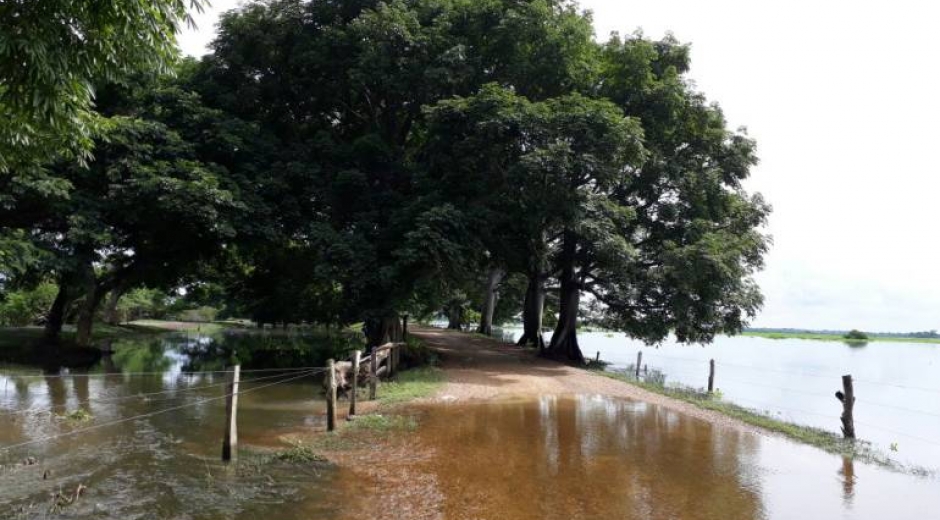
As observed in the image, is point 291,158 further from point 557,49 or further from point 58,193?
point 557,49

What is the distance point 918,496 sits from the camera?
901cm

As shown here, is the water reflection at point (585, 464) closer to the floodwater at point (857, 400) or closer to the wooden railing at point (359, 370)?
the wooden railing at point (359, 370)

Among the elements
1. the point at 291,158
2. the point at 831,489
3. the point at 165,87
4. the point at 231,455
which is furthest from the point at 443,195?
the point at 831,489

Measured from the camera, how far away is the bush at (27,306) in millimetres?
34750

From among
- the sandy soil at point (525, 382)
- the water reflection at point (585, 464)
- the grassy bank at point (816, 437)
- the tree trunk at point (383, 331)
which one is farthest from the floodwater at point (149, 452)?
the grassy bank at point (816, 437)

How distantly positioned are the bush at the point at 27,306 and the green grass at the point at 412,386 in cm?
2846

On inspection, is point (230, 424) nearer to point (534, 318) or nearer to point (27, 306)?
point (534, 318)

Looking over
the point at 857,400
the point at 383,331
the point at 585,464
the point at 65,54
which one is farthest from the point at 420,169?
the point at 857,400

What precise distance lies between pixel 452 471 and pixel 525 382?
33.0 feet

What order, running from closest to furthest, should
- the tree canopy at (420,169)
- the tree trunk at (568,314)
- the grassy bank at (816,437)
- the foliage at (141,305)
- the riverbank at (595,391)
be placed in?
the grassy bank at (816,437), the riverbank at (595,391), the tree canopy at (420,169), the tree trunk at (568,314), the foliage at (141,305)

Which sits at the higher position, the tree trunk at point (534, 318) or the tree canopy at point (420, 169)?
the tree canopy at point (420, 169)

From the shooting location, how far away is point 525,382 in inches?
742

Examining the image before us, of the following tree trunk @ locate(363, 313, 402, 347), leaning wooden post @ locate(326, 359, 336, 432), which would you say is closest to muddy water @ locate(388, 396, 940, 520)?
leaning wooden post @ locate(326, 359, 336, 432)

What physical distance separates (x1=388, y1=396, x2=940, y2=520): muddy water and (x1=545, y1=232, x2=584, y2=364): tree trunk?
1315 cm
